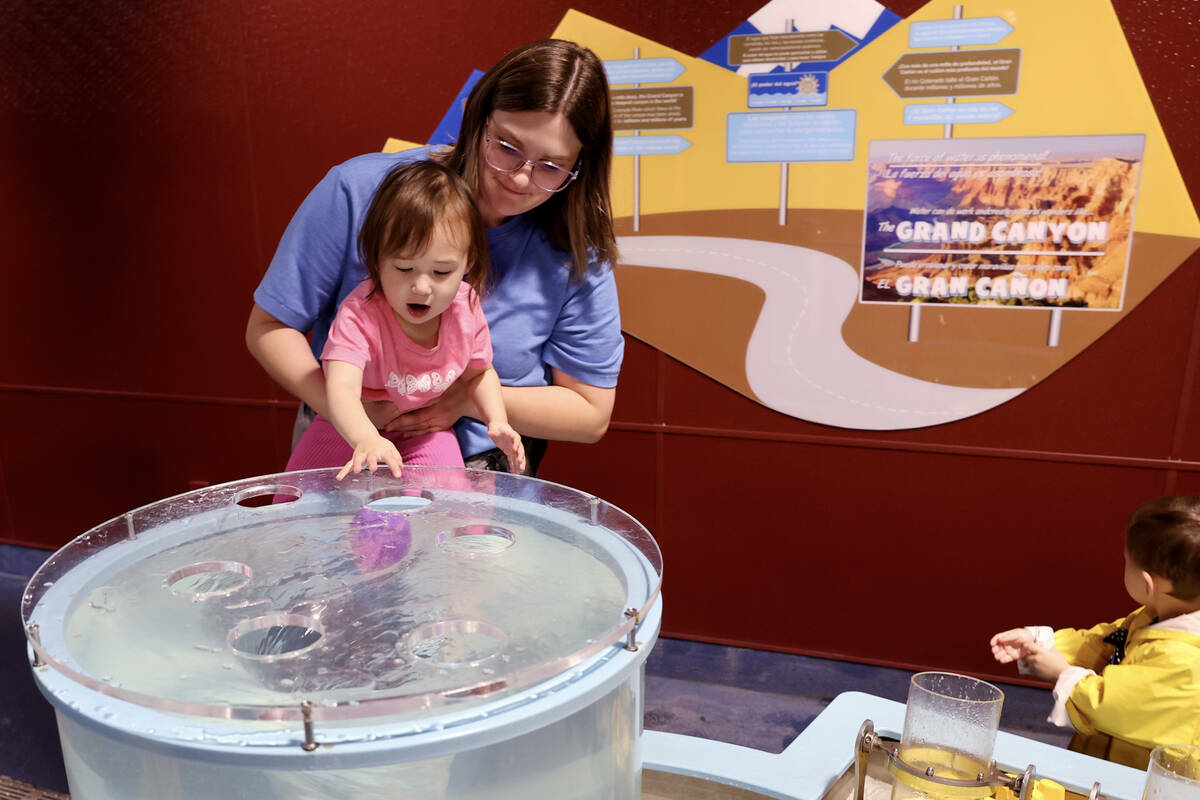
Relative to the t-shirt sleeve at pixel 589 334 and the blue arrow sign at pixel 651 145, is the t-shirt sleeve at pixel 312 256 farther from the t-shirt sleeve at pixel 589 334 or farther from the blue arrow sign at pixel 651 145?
the blue arrow sign at pixel 651 145

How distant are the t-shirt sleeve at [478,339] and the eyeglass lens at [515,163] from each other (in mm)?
242

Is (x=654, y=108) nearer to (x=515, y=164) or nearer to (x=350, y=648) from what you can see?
(x=515, y=164)

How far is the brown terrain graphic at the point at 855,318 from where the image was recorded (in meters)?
2.51

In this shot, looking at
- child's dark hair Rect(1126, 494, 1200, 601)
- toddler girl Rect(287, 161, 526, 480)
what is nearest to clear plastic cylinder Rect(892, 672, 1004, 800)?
child's dark hair Rect(1126, 494, 1200, 601)

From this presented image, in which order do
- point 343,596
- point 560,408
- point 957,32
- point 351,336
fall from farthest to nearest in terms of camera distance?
point 957,32, point 560,408, point 351,336, point 343,596

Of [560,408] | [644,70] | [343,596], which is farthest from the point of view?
[644,70]

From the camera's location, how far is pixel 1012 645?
1780mm

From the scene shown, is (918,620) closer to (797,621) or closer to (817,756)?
(797,621)

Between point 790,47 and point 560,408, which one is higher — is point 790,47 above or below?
above

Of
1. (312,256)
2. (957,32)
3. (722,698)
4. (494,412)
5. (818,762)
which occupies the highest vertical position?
(957,32)

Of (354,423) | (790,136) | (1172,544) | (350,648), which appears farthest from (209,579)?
(790,136)

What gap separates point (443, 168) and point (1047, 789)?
131 centimetres

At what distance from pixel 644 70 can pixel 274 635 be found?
2.22m

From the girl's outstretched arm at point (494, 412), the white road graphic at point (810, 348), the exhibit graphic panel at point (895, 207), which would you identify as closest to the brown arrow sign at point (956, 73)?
the exhibit graphic panel at point (895, 207)
